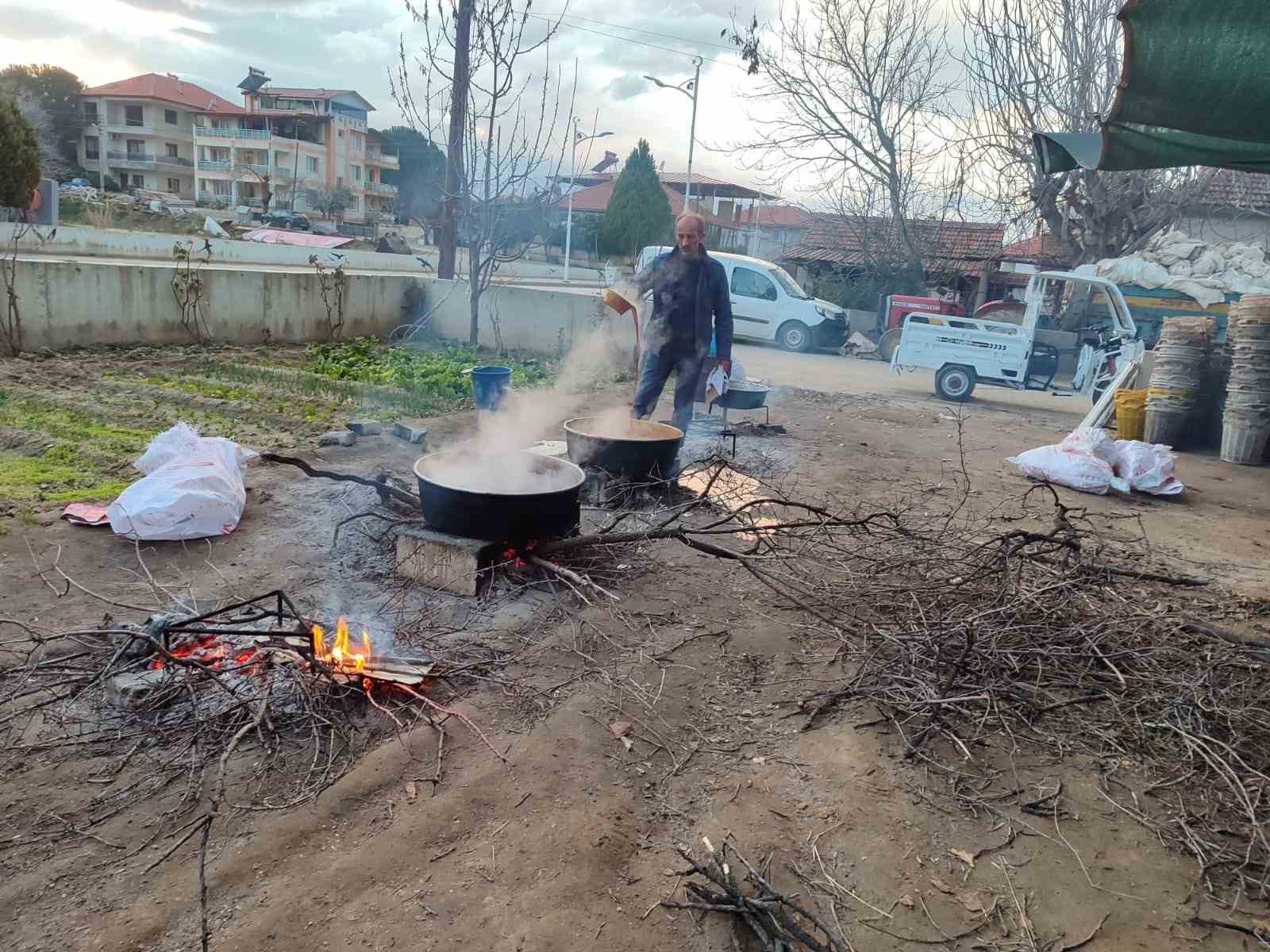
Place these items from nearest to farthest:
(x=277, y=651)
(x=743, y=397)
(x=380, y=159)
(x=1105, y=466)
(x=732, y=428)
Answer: (x=277, y=651)
(x=1105, y=466)
(x=743, y=397)
(x=732, y=428)
(x=380, y=159)

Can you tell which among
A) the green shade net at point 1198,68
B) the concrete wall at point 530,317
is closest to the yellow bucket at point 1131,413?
the green shade net at point 1198,68

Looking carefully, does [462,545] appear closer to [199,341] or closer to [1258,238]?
[199,341]

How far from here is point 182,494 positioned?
184 inches

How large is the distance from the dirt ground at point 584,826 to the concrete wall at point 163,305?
22.6 ft

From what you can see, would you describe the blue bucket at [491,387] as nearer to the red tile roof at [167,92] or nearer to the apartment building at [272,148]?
the apartment building at [272,148]

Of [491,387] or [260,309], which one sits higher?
[260,309]

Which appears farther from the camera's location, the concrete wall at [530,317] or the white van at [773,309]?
the white van at [773,309]

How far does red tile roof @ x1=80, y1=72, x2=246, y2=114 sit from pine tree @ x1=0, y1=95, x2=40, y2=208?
41377mm

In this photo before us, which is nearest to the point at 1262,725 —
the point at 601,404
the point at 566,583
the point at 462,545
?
the point at 566,583

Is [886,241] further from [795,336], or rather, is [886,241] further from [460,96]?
[460,96]

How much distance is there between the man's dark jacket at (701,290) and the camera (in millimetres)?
6840

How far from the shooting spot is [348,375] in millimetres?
10250

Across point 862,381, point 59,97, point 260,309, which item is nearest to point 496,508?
point 260,309

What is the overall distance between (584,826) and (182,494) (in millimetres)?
A: 3363
